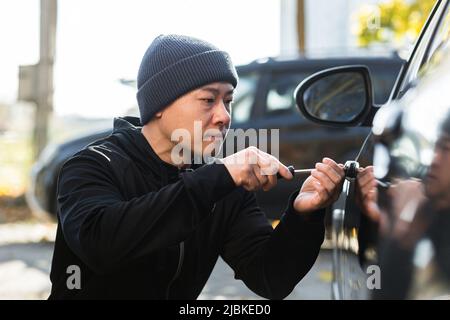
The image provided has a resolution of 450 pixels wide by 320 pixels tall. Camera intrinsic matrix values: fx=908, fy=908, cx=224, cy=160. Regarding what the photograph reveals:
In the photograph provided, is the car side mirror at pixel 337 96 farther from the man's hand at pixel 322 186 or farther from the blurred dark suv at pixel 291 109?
the blurred dark suv at pixel 291 109

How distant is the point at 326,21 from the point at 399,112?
2096 cm

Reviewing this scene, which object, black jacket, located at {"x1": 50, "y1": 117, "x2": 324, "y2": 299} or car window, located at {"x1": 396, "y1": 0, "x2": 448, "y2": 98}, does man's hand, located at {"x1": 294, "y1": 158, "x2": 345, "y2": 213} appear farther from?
car window, located at {"x1": 396, "y1": 0, "x2": 448, "y2": 98}

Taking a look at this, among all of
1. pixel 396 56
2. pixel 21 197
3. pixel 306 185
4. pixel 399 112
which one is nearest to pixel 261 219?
pixel 306 185

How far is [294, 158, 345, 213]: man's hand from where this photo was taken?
1.93 metres

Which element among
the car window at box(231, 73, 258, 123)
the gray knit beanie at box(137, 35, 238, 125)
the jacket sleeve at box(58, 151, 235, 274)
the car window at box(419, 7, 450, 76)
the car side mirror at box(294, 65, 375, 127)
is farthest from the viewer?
the car window at box(231, 73, 258, 123)

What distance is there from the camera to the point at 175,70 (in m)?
2.10

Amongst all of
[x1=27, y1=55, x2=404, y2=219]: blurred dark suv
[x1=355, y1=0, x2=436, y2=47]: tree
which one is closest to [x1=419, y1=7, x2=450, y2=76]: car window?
[x1=27, y1=55, x2=404, y2=219]: blurred dark suv

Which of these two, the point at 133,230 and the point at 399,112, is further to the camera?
the point at 133,230

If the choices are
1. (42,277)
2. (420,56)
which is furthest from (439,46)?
(42,277)

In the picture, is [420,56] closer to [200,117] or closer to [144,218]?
[200,117]

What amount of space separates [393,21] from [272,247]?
12.1m

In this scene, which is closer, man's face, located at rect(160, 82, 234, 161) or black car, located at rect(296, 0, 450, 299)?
black car, located at rect(296, 0, 450, 299)
